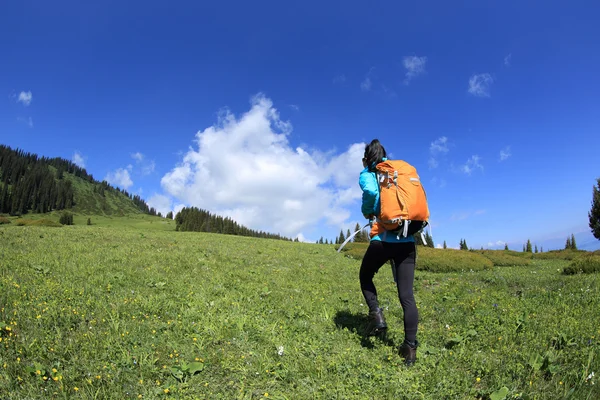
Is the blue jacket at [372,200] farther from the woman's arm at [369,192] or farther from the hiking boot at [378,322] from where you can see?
the hiking boot at [378,322]

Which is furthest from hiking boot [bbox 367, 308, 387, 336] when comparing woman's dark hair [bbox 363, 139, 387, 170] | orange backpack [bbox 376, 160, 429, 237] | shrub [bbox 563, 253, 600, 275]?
shrub [bbox 563, 253, 600, 275]

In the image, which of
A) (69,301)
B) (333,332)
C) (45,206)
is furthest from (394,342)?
(45,206)

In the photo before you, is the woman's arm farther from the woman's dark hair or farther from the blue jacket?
the woman's dark hair

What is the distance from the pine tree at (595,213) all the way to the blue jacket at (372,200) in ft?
200

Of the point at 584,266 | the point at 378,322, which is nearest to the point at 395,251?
the point at 378,322

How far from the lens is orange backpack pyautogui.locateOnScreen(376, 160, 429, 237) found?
4.94 metres

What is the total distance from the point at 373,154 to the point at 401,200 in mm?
1039

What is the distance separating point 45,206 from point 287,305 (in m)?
221

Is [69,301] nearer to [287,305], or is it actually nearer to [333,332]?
[287,305]

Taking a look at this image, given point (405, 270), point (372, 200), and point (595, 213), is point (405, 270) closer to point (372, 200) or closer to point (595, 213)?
point (372, 200)

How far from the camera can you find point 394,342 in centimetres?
630

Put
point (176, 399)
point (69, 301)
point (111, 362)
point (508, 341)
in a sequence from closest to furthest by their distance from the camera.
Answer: point (176, 399) < point (111, 362) < point (508, 341) < point (69, 301)

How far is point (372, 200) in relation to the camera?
521 centimetres

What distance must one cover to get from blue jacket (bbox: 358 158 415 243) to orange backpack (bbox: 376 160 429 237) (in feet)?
0.32
